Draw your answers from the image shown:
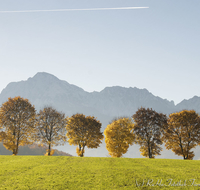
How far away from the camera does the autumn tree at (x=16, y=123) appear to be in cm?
4805

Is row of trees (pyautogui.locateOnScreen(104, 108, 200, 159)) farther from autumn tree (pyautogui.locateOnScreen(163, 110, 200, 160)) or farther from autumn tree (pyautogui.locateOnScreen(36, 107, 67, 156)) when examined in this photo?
autumn tree (pyautogui.locateOnScreen(36, 107, 67, 156))

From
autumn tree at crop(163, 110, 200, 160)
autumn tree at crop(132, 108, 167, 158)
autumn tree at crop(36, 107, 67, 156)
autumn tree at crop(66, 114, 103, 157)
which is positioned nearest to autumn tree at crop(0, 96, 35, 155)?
autumn tree at crop(36, 107, 67, 156)

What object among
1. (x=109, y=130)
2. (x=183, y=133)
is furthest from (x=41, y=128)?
(x=183, y=133)

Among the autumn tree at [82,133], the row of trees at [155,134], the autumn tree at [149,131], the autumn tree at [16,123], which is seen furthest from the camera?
the autumn tree at [82,133]

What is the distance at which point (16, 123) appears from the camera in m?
50.4

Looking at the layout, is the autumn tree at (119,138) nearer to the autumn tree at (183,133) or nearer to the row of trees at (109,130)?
the row of trees at (109,130)

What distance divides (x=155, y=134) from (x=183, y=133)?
8338 mm

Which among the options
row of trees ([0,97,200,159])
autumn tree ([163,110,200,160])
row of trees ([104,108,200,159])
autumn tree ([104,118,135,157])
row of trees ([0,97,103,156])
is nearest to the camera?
row of trees ([0,97,103,156])

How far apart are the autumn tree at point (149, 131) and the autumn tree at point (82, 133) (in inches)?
512

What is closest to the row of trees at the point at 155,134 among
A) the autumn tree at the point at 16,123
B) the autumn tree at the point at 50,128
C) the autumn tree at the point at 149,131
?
the autumn tree at the point at 149,131

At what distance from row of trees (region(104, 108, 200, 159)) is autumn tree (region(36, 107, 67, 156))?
15407 mm

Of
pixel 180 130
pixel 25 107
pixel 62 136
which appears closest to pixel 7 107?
pixel 25 107

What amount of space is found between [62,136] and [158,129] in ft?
101

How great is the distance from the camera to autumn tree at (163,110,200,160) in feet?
170
